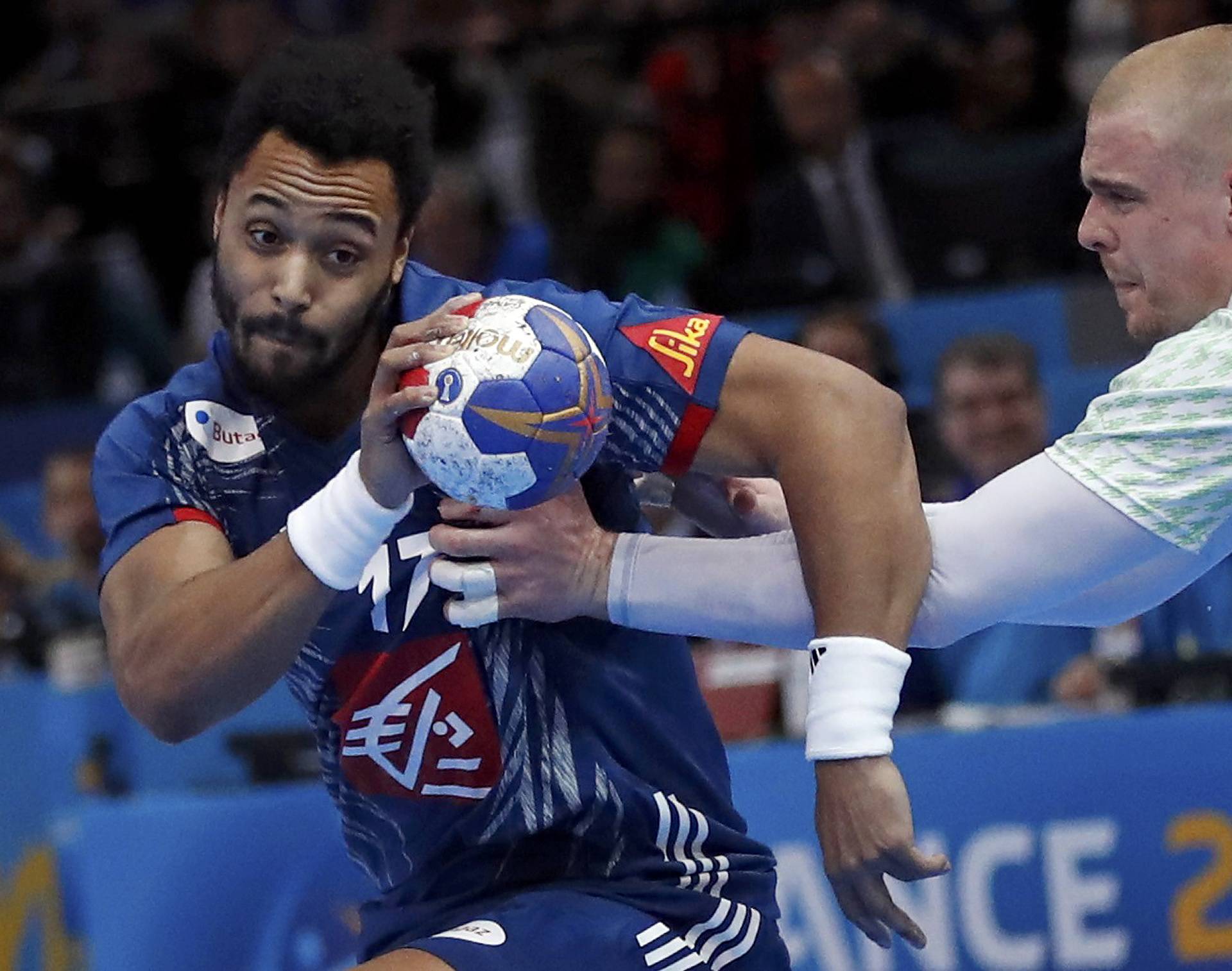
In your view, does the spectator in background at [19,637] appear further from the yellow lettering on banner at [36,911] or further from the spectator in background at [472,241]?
the spectator in background at [472,241]

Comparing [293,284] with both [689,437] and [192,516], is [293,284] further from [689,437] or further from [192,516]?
[689,437]

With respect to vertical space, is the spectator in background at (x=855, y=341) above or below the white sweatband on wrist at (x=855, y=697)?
above

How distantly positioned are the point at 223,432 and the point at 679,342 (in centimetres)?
80

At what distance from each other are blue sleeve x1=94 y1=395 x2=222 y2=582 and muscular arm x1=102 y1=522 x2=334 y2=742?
4cm

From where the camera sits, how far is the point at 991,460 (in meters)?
6.09

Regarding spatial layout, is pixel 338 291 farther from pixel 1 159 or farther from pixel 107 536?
pixel 1 159

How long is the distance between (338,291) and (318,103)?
1.10ft

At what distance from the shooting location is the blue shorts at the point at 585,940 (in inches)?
119

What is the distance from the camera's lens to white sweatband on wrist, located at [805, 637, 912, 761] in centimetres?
293

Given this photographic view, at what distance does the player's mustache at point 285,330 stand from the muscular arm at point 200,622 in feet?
1.12

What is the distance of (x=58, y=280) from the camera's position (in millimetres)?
9516

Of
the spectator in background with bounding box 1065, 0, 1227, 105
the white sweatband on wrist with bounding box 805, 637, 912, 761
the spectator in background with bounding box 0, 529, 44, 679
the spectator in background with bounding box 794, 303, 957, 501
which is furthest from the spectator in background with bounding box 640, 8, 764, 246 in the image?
the white sweatband on wrist with bounding box 805, 637, 912, 761

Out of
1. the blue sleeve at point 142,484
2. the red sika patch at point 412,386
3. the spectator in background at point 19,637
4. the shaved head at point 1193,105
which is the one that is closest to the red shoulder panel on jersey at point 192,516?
the blue sleeve at point 142,484

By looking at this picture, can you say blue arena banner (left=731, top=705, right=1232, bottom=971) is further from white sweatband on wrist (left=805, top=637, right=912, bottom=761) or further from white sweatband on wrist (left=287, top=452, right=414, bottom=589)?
white sweatband on wrist (left=287, top=452, right=414, bottom=589)
